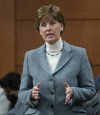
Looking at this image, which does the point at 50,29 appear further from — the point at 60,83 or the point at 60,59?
the point at 60,83

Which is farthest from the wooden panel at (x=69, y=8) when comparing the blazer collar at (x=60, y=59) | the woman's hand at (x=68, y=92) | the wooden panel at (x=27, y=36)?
the woman's hand at (x=68, y=92)

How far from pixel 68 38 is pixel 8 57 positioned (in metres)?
0.81

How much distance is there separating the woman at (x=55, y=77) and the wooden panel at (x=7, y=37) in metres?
2.47

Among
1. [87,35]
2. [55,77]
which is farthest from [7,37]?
[55,77]

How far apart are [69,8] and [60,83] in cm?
260

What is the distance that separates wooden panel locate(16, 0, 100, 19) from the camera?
469cm

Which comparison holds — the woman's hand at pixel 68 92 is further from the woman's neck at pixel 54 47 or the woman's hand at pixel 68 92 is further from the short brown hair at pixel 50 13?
the short brown hair at pixel 50 13

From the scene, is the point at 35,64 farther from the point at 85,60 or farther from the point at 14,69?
the point at 14,69

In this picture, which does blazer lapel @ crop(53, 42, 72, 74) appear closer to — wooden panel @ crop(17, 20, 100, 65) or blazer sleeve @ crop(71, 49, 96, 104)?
blazer sleeve @ crop(71, 49, 96, 104)

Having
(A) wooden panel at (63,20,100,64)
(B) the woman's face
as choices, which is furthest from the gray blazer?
(A) wooden panel at (63,20,100,64)

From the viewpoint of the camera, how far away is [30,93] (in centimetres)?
226

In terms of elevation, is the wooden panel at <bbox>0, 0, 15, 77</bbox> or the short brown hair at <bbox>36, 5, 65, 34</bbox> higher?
the short brown hair at <bbox>36, 5, 65, 34</bbox>

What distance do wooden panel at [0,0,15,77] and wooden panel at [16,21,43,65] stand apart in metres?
0.08

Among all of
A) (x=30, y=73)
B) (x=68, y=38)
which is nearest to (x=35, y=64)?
(x=30, y=73)
